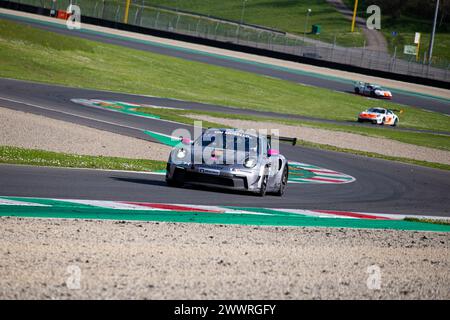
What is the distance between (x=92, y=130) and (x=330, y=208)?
9.49 metres

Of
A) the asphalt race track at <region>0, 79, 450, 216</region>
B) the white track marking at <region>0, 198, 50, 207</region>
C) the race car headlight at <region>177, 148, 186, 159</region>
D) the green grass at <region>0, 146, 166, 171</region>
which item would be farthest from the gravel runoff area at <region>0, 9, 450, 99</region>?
the white track marking at <region>0, 198, 50, 207</region>

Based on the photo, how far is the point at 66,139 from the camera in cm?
1964

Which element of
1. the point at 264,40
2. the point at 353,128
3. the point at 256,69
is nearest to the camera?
the point at 353,128

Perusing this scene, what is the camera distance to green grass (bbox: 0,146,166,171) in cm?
1552

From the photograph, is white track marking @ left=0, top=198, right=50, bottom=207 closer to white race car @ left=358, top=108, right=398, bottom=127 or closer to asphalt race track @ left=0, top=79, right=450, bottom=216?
asphalt race track @ left=0, top=79, right=450, bottom=216

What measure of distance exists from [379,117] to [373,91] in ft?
31.2

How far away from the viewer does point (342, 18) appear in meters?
94.6

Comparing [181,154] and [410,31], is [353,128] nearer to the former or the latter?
[181,154]

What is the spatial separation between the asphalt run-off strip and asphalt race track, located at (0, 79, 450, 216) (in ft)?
1.55

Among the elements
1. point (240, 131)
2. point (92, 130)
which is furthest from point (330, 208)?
point (92, 130)

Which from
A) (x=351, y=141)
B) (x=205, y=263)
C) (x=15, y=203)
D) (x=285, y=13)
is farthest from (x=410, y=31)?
(x=205, y=263)

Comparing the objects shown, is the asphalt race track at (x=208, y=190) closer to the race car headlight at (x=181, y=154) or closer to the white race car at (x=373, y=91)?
the race car headlight at (x=181, y=154)

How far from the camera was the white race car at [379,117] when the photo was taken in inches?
1617

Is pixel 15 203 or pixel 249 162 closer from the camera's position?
pixel 15 203
